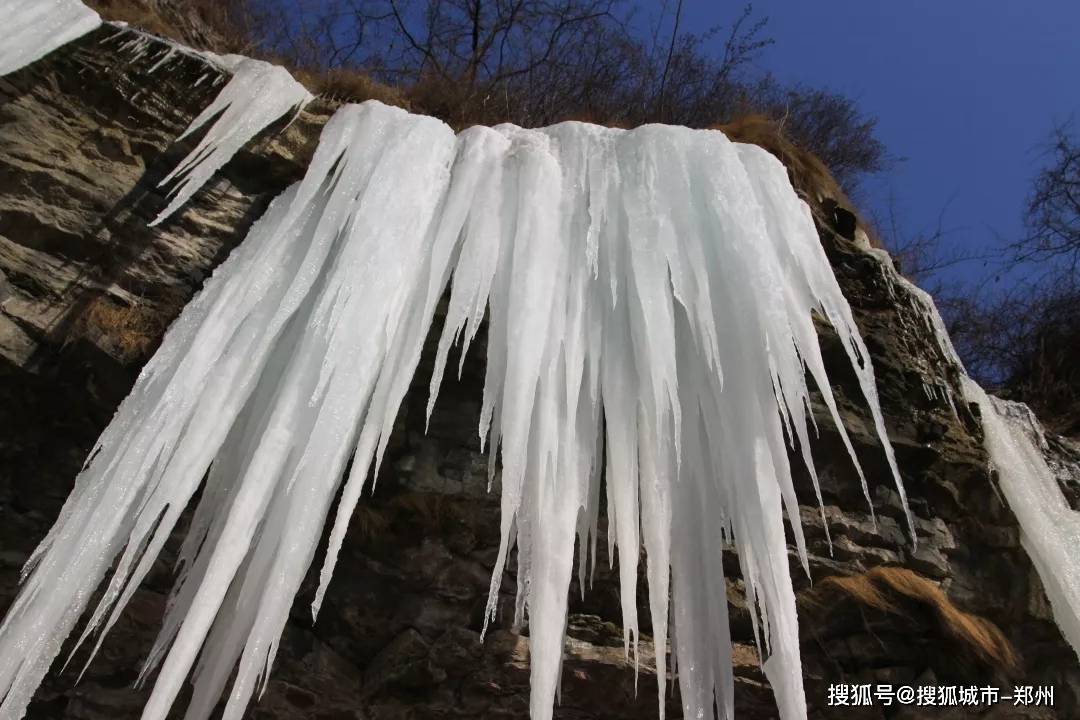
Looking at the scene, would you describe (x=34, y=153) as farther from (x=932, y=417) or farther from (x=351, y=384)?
(x=932, y=417)

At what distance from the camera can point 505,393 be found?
1.59 metres

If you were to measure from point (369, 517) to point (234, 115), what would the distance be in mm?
1198

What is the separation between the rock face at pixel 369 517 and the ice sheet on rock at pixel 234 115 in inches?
2.2

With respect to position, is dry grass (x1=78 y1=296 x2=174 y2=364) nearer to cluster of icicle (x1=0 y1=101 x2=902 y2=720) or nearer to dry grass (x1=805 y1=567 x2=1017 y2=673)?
cluster of icicle (x1=0 y1=101 x2=902 y2=720)

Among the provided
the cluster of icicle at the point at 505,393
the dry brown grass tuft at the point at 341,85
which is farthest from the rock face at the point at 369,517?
the dry brown grass tuft at the point at 341,85

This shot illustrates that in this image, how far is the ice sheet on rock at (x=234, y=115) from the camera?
194cm

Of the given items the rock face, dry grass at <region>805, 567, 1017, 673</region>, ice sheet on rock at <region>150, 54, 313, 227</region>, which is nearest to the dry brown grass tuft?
ice sheet on rock at <region>150, 54, 313, 227</region>

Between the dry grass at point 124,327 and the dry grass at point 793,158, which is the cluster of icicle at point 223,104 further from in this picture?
the dry grass at point 793,158

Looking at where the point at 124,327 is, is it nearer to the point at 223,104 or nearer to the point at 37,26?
the point at 223,104

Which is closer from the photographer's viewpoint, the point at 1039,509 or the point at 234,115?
the point at 234,115

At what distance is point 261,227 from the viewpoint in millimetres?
1962

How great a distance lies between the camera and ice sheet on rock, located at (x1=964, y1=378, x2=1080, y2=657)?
209cm

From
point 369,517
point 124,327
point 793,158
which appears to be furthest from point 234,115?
point 793,158

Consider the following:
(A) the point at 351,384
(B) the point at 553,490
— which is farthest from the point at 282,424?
(B) the point at 553,490
